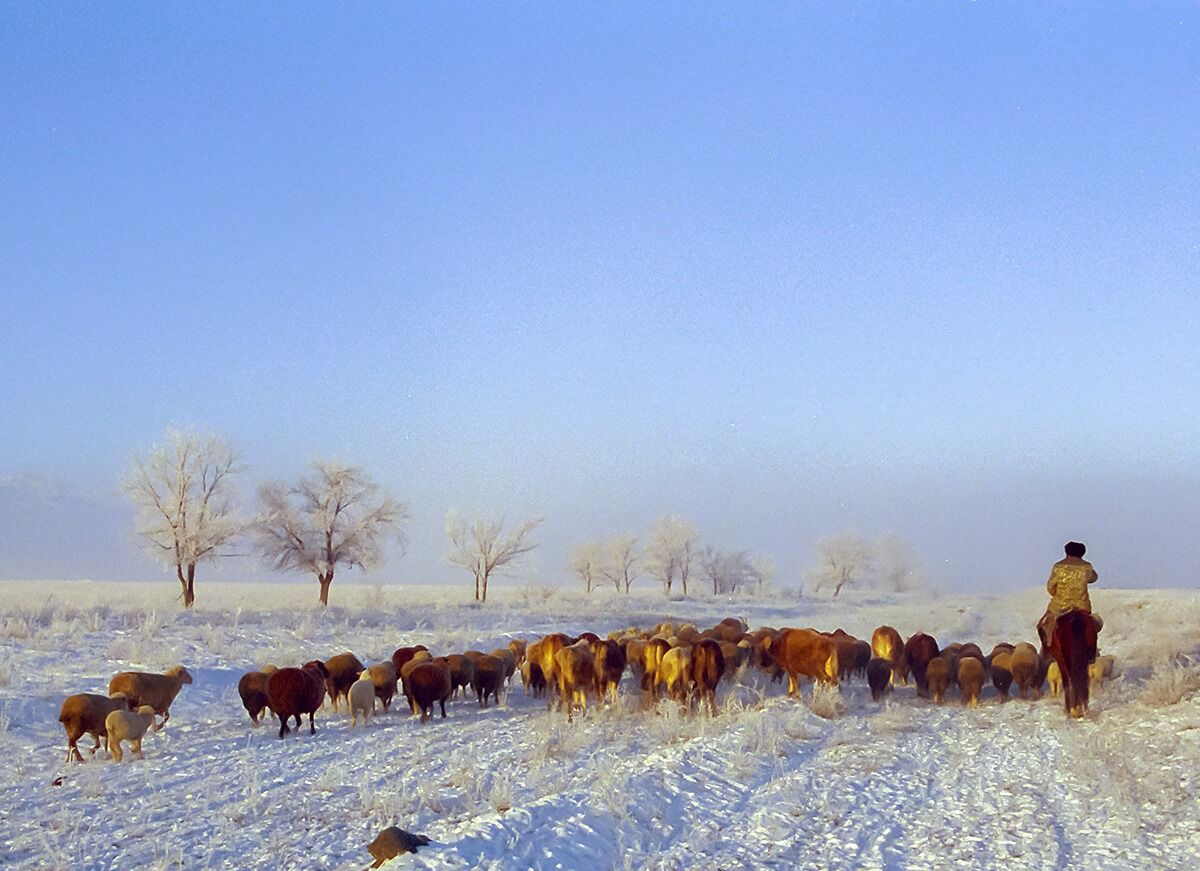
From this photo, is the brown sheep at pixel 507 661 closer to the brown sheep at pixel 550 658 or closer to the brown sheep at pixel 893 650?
the brown sheep at pixel 550 658

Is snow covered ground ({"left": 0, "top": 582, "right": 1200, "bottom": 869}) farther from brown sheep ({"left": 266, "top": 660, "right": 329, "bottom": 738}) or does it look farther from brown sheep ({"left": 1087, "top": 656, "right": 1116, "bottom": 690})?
brown sheep ({"left": 266, "top": 660, "right": 329, "bottom": 738})

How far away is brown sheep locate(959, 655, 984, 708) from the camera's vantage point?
54.2ft

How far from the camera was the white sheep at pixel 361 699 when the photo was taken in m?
14.3

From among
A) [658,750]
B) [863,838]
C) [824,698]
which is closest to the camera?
[863,838]

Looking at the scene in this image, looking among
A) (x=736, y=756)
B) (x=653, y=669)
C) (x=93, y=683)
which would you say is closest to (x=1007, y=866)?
(x=736, y=756)

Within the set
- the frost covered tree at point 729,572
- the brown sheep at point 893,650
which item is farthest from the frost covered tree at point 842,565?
the brown sheep at point 893,650

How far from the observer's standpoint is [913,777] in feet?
32.2

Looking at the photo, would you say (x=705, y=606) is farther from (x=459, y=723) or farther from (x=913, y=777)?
(x=913, y=777)

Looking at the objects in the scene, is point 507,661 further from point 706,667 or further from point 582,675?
point 706,667

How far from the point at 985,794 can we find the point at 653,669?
828 cm

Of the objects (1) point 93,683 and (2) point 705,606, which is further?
(2) point 705,606

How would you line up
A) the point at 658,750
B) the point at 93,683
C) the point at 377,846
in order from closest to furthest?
the point at 377,846, the point at 658,750, the point at 93,683

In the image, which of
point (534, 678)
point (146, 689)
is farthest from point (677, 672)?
point (146, 689)

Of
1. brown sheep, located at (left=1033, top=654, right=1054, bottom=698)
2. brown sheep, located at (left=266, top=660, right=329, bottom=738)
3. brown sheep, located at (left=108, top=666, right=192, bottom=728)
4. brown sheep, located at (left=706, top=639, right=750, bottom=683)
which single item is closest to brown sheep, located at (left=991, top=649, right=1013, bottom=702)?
brown sheep, located at (left=1033, top=654, right=1054, bottom=698)
